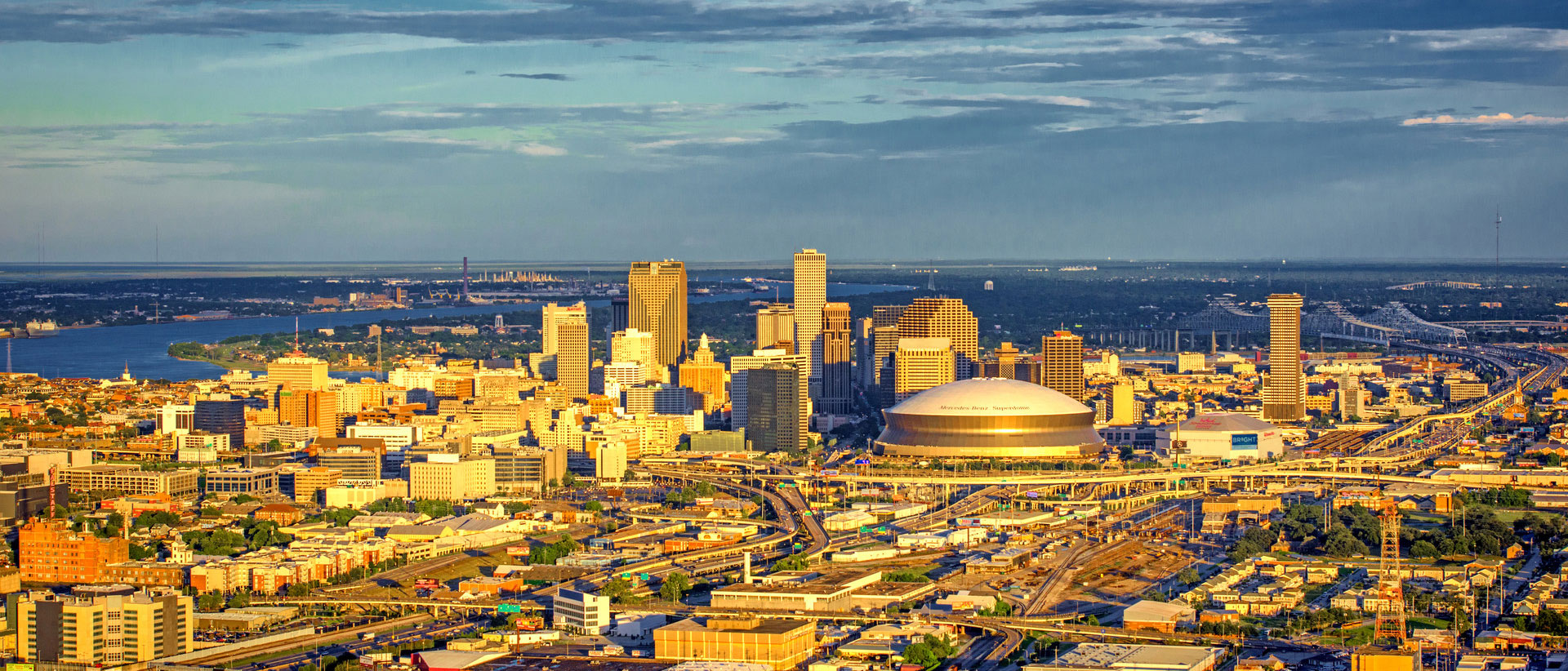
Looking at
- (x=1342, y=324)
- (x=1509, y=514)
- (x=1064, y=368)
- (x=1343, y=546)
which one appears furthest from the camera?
(x=1342, y=324)

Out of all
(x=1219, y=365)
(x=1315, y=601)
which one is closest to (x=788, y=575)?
(x=1315, y=601)

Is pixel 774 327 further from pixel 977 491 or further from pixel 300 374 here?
pixel 977 491

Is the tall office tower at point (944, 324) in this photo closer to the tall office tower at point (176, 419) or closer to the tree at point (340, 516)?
the tall office tower at point (176, 419)

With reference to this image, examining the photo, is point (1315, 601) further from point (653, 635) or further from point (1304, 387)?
point (1304, 387)

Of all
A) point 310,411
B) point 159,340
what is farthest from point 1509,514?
point 159,340

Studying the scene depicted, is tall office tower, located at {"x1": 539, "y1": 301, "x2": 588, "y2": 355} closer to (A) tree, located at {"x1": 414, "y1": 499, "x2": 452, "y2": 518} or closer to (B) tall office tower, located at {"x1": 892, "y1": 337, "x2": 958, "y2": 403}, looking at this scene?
(B) tall office tower, located at {"x1": 892, "y1": 337, "x2": 958, "y2": 403}

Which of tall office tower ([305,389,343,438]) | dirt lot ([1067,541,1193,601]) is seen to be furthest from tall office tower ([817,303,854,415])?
dirt lot ([1067,541,1193,601])

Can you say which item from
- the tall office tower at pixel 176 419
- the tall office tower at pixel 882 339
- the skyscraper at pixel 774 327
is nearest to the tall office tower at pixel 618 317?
the skyscraper at pixel 774 327
